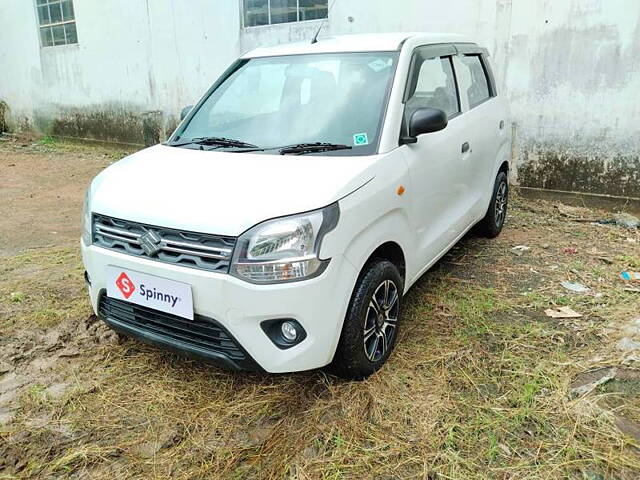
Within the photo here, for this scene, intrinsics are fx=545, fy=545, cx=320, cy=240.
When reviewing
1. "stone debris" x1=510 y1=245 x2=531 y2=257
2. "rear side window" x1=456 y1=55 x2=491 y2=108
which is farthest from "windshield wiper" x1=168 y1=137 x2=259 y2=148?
"stone debris" x1=510 y1=245 x2=531 y2=257

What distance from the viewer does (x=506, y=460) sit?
229 centimetres

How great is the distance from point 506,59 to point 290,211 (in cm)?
457

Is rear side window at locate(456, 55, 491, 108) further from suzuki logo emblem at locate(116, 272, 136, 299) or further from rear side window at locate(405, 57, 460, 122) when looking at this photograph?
suzuki logo emblem at locate(116, 272, 136, 299)

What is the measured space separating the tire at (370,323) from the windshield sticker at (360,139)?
619 mm

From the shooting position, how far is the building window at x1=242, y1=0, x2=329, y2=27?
701 cm

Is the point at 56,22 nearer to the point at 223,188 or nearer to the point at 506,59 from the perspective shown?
the point at 506,59

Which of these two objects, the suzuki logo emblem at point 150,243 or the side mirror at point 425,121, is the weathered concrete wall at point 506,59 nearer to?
the side mirror at point 425,121

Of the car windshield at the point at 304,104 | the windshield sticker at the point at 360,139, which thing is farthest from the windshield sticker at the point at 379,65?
the windshield sticker at the point at 360,139

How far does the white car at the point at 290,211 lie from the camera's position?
2.32 metres

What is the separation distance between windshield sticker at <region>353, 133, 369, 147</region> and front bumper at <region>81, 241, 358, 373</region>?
28.5 inches

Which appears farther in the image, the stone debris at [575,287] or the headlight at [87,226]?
the stone debris at [575,287]

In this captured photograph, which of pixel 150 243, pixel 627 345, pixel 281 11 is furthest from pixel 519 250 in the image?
pixel 281 11

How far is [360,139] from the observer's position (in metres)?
2.86

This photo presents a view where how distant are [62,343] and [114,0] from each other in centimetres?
761
